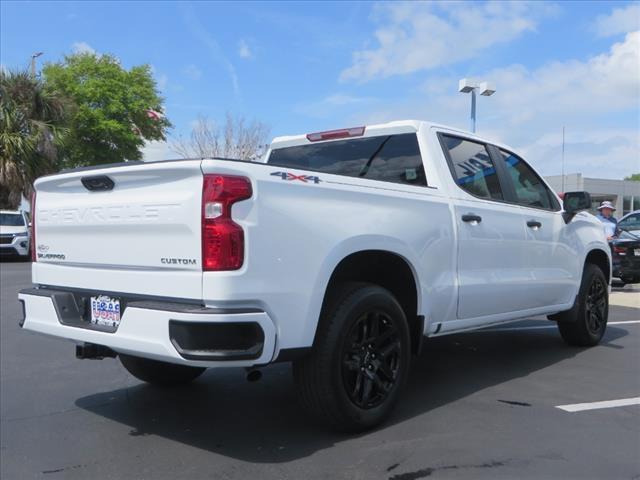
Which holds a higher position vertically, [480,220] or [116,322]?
[480,220]

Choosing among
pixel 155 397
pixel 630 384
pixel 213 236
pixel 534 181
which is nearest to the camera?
pixel 213 236

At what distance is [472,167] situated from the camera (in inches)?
194

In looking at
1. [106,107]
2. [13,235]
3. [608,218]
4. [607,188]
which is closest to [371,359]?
[608,218]

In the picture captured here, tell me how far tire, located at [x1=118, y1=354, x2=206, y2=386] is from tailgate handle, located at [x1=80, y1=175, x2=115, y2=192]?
1484mm

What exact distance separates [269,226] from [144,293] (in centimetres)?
79

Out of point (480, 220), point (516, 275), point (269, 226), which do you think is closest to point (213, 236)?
point (269, 226)

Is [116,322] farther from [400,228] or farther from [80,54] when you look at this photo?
[80,54]

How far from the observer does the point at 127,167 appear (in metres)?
3.44

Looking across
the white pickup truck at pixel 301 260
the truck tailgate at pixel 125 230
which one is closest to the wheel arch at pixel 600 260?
the white pickup truck at pixel 301 260

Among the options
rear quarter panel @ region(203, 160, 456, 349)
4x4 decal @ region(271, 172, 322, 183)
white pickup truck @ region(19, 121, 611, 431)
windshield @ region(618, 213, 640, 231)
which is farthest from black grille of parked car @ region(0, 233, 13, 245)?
4x4 decal @ region(271, 172, 322, 183)

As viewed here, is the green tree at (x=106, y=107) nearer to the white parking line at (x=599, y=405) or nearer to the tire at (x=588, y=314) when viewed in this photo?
the tire at (x=588, y=314)

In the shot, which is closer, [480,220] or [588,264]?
[480,220]

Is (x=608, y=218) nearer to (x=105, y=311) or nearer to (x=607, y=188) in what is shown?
(x=105, y=311)

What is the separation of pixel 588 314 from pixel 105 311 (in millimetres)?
4824
